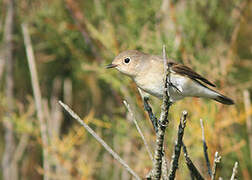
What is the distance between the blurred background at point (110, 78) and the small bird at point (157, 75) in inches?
12.1

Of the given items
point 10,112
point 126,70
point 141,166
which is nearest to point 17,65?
point 10,112

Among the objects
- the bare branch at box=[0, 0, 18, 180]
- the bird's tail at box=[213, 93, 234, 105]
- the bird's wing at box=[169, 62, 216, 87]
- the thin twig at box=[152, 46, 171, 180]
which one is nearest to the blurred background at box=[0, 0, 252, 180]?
the bare branch at box=[0, 0, 18, 180]

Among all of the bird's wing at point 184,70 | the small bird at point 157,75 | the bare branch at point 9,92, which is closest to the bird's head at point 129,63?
the small bird at point 157,75

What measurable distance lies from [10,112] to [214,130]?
1.31 metres

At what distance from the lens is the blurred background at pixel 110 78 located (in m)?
2.24

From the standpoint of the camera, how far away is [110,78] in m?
2.34

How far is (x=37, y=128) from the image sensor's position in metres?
2.45

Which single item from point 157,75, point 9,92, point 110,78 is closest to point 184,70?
point 157,75

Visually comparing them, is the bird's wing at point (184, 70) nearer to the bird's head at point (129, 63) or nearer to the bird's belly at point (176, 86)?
the bird's belly at point (176, 86)

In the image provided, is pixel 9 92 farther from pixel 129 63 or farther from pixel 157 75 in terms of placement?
pixel 157 75

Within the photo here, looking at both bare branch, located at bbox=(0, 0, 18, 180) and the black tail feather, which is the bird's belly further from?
bare branch, located at bbox=(0, 0, 18, 180)

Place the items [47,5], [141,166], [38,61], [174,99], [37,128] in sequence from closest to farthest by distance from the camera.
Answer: [174,99] → [141,166] → [37,128] → [47,5] → [38,61]

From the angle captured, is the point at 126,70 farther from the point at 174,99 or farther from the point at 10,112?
the point at 10,112

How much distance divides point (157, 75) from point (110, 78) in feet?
2.38
